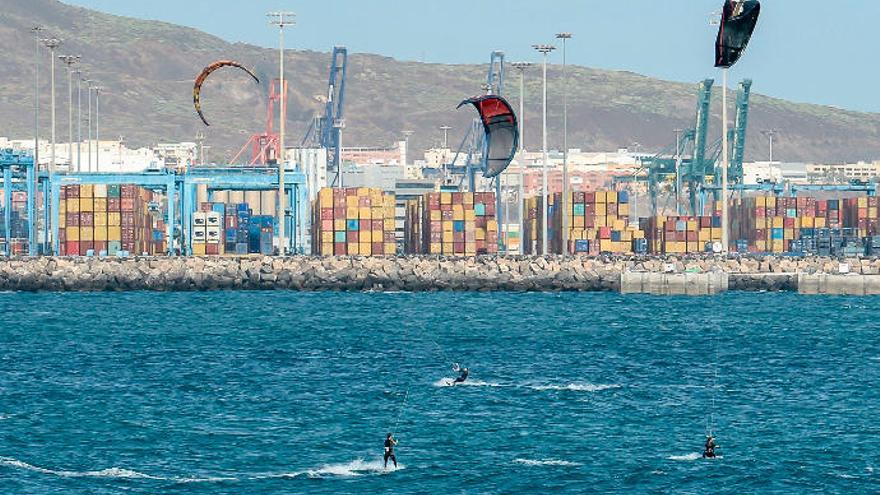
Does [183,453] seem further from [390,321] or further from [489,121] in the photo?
[390,321]

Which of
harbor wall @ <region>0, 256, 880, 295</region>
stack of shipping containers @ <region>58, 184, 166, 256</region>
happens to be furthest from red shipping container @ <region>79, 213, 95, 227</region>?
harbor wall @ <region>0, 256, 880, 295</region>

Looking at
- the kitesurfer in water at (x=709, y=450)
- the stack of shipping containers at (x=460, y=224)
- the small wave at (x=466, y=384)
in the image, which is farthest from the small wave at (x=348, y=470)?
the stack of shipping containers at (x=460, y=224)

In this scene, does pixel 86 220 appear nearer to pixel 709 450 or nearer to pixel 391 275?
pixel 391 275

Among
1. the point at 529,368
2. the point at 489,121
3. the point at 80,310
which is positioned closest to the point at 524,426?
the point at 529,368

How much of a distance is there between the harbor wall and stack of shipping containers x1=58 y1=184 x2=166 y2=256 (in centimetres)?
1296

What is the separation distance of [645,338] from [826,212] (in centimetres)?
11056

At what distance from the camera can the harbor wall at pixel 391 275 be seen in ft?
428

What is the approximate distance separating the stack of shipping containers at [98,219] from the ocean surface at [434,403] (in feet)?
131

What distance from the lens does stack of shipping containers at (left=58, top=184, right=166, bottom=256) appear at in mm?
147000

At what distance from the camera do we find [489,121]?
8200cm

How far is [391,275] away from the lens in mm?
133375

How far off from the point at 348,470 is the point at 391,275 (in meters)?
85.6

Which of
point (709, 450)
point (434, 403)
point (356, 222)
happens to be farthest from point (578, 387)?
point (356, 222)

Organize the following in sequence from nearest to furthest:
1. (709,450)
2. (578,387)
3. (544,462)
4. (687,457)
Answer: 1. (544,462)
2. (709,450)
3. (687,457)
4. (578,387)
